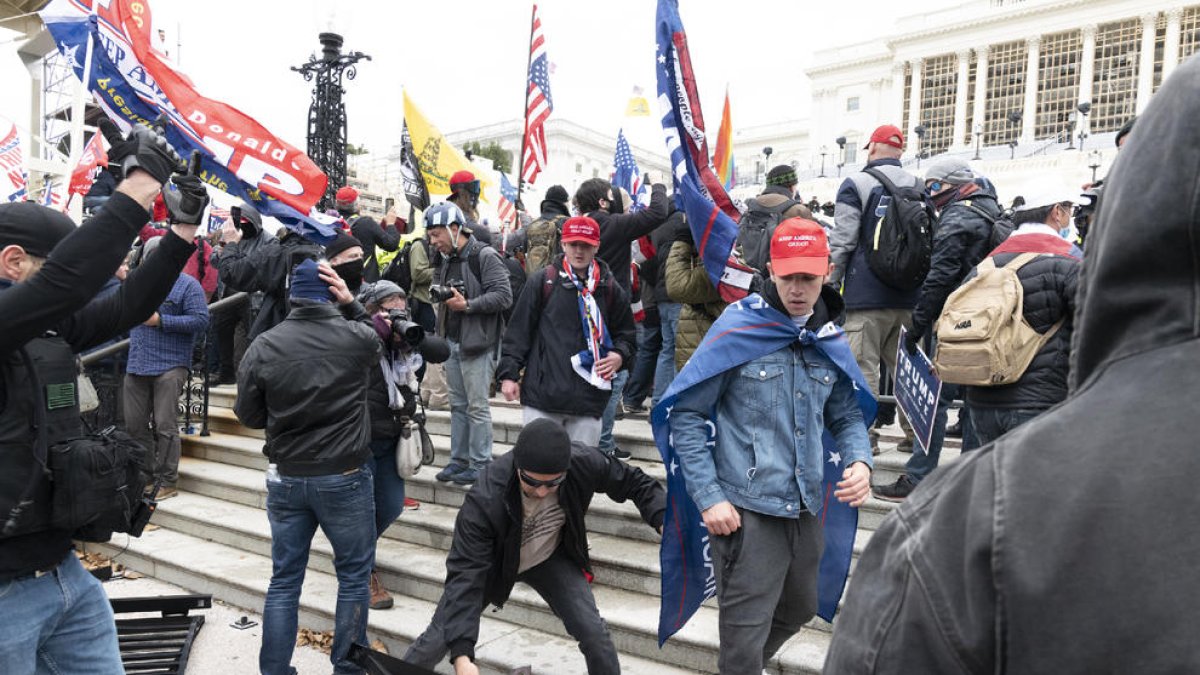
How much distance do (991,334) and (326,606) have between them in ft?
13.7

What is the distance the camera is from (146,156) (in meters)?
2.28

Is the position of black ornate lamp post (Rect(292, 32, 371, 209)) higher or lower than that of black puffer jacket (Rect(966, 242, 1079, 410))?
higher

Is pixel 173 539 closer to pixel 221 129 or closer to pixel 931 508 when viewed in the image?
pixel 221 129

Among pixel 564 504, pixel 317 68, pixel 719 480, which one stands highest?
pixel 317 68

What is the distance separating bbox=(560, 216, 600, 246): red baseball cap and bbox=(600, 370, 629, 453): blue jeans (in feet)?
3.13

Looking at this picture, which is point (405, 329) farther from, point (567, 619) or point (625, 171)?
point (625, 171)

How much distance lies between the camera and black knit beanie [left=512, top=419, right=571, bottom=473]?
3.54m

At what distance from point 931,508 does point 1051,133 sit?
228 feet

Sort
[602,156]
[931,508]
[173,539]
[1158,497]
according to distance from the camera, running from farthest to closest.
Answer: [602,156] < [173,539] < [931,508] < [1158,497]

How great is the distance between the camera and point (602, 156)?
7638cm

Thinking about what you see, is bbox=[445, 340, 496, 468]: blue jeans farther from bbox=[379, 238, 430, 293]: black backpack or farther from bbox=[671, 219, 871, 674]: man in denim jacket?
bbox=[671, 219, 871, 674]: man in denim jacket

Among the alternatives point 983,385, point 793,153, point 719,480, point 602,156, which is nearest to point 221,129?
point 719,480

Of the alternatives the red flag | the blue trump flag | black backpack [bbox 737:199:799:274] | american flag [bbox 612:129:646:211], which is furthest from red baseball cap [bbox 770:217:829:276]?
the red flag

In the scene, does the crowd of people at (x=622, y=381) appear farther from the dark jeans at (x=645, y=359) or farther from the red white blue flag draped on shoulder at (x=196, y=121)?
the red white blue flag draped on shoulder at (x=196, y=121)
